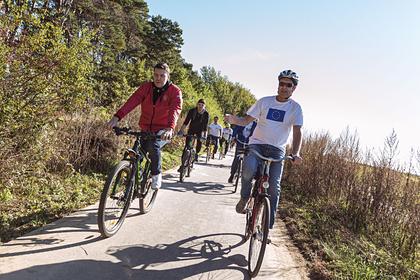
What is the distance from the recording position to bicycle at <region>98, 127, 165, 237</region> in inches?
179

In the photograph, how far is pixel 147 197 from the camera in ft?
20.7

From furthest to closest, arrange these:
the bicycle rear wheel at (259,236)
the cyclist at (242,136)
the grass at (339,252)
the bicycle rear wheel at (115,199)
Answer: the cyclist at (242,136), the grass at (339,252), the bicycle rear wheel at (115,199), the bicycle rear wheel at (259,236)

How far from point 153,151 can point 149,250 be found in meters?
1.61

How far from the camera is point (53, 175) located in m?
7.07

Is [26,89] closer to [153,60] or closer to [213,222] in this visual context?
[213,222]

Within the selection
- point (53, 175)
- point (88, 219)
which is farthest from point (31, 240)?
point (53, 175)

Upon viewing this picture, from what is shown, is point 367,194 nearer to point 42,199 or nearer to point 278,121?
point 278,121

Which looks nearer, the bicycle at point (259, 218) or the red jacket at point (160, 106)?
the bicycle at point (259, 218)

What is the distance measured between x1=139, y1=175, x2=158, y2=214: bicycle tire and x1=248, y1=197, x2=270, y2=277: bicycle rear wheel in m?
1.88

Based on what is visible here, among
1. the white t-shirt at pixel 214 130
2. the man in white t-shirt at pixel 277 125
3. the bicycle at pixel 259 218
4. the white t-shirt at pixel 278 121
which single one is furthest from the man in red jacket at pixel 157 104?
the white t-shirt at pixel 214 130

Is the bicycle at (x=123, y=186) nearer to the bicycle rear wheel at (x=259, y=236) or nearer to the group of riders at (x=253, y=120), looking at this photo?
the group of riders at (x=253, y=120)

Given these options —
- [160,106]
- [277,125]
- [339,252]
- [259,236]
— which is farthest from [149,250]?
[339,252]

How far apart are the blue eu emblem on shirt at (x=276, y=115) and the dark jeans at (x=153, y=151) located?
5.54 ft

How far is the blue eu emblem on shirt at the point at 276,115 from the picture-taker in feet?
16.6
